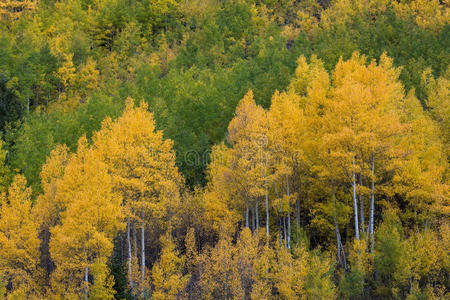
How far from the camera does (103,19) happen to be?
88.2 metres

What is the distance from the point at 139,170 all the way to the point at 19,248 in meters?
10.6

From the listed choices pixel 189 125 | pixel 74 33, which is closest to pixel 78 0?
pixel 74 33

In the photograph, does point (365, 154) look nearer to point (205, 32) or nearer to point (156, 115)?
point (156, 115)

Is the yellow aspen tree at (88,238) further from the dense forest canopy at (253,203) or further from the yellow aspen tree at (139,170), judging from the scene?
the yellow aspen tree at (139,170)

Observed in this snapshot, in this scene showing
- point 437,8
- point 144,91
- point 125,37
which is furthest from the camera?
point 125,37

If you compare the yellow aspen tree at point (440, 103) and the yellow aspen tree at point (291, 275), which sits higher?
the yellow aspen tree at point (440, 103)

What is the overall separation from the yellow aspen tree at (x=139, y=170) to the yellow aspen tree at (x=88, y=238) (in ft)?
2.80

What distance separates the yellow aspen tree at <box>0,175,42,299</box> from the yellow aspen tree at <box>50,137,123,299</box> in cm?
206

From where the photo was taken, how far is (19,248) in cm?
3394

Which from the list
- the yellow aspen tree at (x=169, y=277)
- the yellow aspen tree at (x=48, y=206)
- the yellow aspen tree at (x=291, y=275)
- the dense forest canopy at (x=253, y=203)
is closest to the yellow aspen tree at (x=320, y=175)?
the dense forest canopy at (x=253, y=203)

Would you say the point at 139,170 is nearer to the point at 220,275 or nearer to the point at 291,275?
the point at 220,275

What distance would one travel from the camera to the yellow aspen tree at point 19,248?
105ft

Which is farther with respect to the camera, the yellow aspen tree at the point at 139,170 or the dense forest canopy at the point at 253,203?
the yellow aspen tree at the point at 139,170

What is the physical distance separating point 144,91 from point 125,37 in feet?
108
